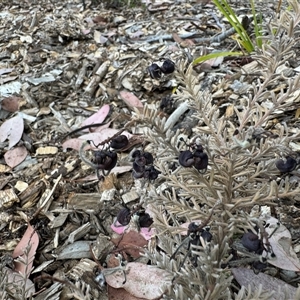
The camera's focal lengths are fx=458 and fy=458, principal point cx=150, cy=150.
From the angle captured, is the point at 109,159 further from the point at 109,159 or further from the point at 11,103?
the point at 11,103

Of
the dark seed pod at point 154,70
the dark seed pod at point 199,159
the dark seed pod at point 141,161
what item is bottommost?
the dark seed pod at point 141,161

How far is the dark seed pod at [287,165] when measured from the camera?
37.4 inches

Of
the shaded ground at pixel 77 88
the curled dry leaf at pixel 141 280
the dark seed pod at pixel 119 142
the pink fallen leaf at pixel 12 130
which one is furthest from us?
the pink fallen leaf at pixel 12 130

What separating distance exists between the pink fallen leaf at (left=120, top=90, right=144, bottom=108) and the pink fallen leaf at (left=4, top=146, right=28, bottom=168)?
0.49 meters

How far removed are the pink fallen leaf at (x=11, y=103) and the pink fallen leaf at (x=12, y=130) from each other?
0.10 meters

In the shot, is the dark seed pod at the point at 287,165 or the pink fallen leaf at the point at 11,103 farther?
the pink fallen leaf at the point at 11,103

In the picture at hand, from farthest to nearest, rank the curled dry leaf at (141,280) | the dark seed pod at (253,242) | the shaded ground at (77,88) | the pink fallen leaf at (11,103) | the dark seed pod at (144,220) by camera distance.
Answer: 1. the pink fallen leaf at (11,103)
2. the shaded ground at (77,88)
3. the curled dry leaf at (141,280)
4. the dark seed pod at (144,220)
5. the dark seed pod at (253,242)

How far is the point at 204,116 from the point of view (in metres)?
1.09

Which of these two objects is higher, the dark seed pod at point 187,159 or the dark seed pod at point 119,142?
the dark seed pod at point 187,159

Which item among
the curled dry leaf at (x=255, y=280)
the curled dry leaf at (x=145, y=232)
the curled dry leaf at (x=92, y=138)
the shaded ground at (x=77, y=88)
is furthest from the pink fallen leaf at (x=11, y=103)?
the curled dry leaf at (x=255, y=280)

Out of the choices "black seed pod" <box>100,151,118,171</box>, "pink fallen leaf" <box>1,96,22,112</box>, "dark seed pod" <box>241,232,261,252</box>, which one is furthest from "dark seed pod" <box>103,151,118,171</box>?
"pink fallen leaf" <box>1,96,22,112</box>

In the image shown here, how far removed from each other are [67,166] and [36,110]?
475 millimetres

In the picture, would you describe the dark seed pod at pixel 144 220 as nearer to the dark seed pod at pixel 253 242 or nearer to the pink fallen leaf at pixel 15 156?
the dark seed pod at pixel 253 242

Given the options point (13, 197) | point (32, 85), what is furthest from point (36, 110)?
point (13, 197)
